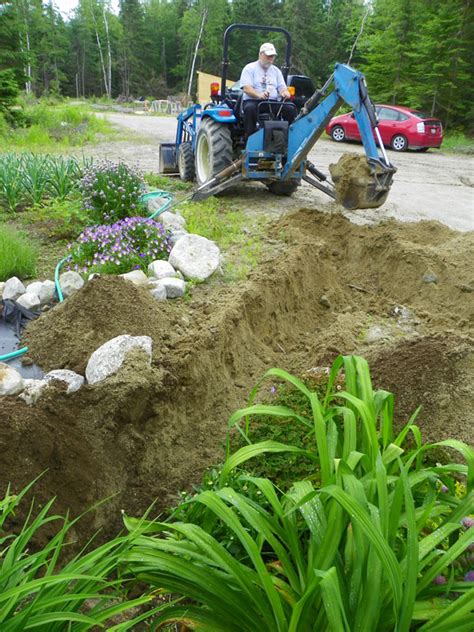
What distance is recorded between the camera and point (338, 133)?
1842 centimetres

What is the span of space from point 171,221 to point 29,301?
1.92m

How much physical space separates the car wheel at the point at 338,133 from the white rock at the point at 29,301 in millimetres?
16250

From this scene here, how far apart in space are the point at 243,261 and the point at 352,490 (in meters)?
3.76

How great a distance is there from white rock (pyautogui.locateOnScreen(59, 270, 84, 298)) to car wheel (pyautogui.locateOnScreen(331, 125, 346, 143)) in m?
15.9

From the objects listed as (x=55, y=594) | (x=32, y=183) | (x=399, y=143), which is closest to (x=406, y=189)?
(x=32, y=183)

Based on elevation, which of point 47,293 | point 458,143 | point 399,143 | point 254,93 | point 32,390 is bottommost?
point 32,390

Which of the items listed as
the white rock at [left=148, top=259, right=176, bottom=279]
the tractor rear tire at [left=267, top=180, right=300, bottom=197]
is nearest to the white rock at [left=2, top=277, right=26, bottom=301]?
the white rock at [left=148, top=259, right=176, bottom=279]

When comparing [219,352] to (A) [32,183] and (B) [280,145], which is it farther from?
(A) [32,183]

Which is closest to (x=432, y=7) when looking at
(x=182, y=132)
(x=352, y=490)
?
(x=182, y=132)

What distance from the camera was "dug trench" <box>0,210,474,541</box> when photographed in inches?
99.0

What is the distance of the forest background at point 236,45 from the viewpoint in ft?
73.0

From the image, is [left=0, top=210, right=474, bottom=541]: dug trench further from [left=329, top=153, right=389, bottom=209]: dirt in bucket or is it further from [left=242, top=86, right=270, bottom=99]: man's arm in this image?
[left=242, top=86, right=270, bottom=99]: man's arm

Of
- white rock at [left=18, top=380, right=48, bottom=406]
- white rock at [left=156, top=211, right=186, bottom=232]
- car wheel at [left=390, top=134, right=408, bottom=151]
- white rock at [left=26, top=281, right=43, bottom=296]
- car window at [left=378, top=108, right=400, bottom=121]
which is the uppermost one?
car window at [left=378, top=108, right=400, bottom=121]

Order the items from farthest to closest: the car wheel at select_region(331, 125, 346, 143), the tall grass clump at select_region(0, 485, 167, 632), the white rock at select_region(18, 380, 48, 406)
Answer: the car wheel at select_region(331, 125, 346, 143), the white rock at select_region(18, 380, 48, 406), the tall grass clump at select_region(0, 485, 167, 632)
